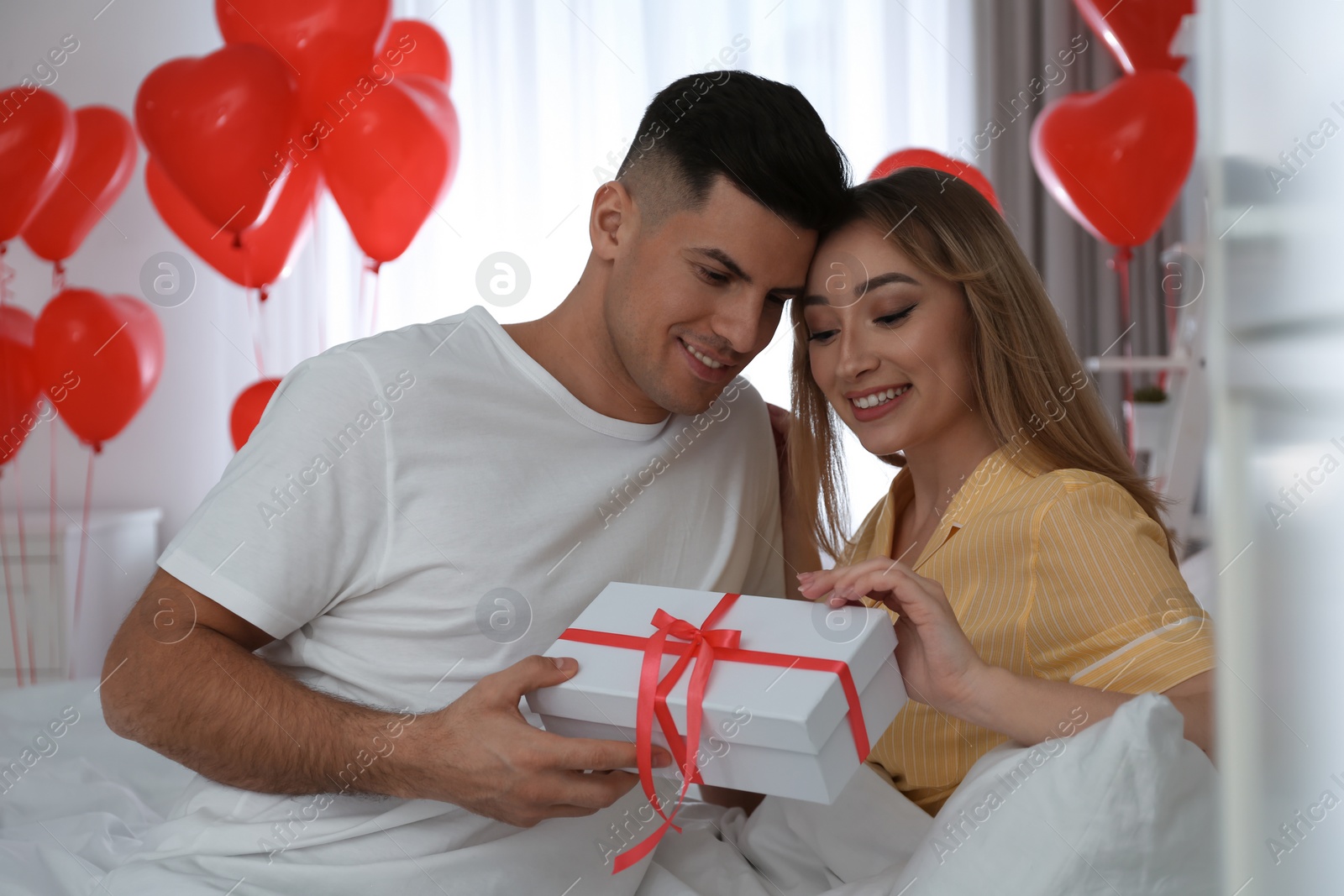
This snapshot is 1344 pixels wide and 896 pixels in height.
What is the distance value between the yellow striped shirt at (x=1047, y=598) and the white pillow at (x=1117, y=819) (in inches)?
6.6

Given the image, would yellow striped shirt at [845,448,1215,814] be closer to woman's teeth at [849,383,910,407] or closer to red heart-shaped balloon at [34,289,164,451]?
woman's teeth at [849,383,910,407]

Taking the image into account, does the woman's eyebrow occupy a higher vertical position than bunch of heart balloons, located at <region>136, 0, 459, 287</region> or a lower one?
lower

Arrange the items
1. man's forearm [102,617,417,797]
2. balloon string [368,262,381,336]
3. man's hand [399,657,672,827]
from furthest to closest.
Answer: balloon string [368,262,381,336]
man's forearm [102,617,417,797]
man's hand [399,657,672,827]

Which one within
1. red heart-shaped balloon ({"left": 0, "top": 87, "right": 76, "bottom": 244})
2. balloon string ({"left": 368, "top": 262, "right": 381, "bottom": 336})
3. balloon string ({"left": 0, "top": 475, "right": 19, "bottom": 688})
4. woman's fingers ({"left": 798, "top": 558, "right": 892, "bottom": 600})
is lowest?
balloon string ({"left": 0, "top": 475, "right": 19, "bottom": 688})

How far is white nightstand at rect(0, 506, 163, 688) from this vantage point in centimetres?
283

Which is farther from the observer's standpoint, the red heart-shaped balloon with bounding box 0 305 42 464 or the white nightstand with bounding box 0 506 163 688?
the white nightstand with bounding box 0 506 163 688

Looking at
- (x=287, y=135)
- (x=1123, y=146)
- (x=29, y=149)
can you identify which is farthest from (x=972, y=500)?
(x=29, y=149)

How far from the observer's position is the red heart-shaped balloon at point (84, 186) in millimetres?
2412

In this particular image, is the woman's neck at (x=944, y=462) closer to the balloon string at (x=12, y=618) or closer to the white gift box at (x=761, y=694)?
the white gift box at (x=761, y=694)

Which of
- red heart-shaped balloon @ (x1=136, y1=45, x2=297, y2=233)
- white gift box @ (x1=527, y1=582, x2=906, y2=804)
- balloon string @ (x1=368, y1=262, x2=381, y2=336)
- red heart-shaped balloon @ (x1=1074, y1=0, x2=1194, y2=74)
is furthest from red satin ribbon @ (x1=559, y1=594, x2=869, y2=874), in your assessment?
balloon string @ (x1=368, y1=262, x2=381, y2=336)

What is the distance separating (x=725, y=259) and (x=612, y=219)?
21 centimetres

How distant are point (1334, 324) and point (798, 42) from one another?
342 cm

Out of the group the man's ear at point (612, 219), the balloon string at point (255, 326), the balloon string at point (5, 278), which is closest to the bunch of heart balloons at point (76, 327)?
the balloon string at point (255, 326)

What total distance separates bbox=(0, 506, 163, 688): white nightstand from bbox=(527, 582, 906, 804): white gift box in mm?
2411
